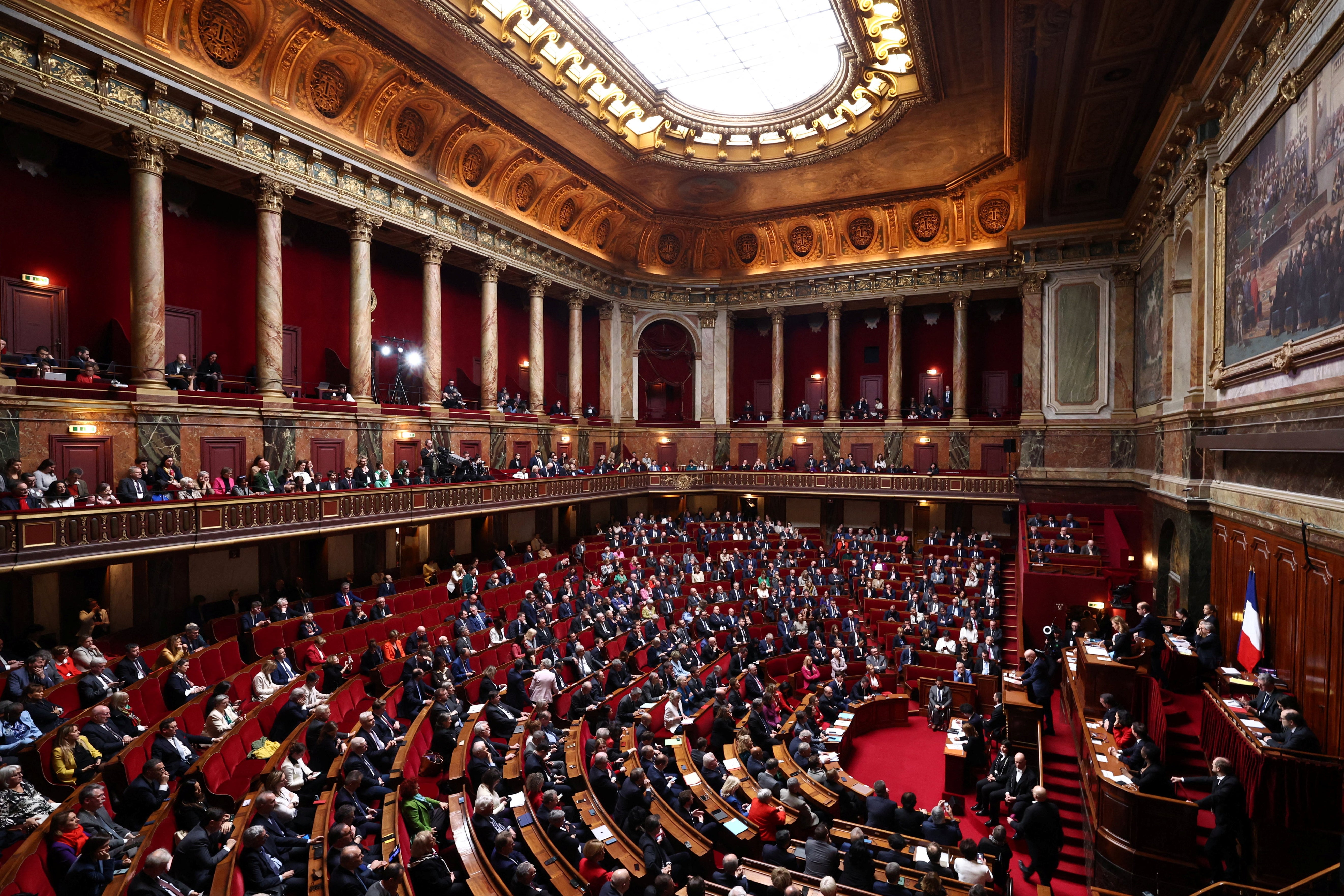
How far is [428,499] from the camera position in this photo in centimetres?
1636

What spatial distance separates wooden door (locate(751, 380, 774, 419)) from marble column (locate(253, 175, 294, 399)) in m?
19.5

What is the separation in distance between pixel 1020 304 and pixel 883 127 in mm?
10156

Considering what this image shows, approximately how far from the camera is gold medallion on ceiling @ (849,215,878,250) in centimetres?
2684

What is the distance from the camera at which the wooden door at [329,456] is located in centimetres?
1650

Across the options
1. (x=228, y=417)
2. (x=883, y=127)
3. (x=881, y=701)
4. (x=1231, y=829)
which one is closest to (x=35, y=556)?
(x=228, y=417)

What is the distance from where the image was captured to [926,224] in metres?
25.9

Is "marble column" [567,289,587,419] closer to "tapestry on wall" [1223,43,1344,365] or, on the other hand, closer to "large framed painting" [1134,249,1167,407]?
"large framed painting" [1134,249,1167,407]

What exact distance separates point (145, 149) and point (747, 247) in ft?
68.1

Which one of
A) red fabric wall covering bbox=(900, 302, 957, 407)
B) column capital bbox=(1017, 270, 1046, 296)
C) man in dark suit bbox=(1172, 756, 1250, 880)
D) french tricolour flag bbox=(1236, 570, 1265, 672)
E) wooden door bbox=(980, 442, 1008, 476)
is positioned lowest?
man in dark suit bbox=(1172, 756, 1250, 880)

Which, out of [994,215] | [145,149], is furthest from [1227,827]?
[994,215]

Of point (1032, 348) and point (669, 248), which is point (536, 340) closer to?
point (669, 248)

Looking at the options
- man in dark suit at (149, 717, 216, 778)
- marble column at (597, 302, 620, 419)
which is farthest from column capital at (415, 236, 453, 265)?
man in dark suit at (149, 717, 216, 778)

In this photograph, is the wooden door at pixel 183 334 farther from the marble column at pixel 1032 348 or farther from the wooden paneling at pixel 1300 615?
the marble column at pixel 1032 348

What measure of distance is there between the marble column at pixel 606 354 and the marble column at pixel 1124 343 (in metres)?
17.1
